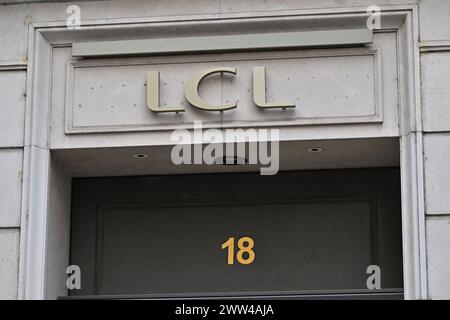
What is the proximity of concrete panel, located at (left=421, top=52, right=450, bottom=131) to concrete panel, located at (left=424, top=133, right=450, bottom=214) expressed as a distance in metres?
0.13

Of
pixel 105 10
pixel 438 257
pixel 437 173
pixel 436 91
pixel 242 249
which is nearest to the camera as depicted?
pixel 438 257

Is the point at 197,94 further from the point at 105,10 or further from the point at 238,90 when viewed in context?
the point at 105,10

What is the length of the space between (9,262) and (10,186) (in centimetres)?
77

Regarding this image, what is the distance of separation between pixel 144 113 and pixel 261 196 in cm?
163

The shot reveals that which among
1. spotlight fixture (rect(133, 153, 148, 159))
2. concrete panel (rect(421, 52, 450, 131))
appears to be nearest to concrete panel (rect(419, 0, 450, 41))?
concrete panel (rect(421, 52, 450, 131))

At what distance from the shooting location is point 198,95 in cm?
1209

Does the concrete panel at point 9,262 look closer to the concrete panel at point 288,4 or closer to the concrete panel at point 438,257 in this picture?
the concrete panel at point 288,4

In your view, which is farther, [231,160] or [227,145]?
[231,160]

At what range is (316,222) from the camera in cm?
1266

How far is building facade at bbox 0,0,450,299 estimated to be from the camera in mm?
11859

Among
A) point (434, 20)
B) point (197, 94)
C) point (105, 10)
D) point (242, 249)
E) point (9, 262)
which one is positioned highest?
point (105, 10)

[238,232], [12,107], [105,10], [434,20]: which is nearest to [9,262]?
[12,107]
